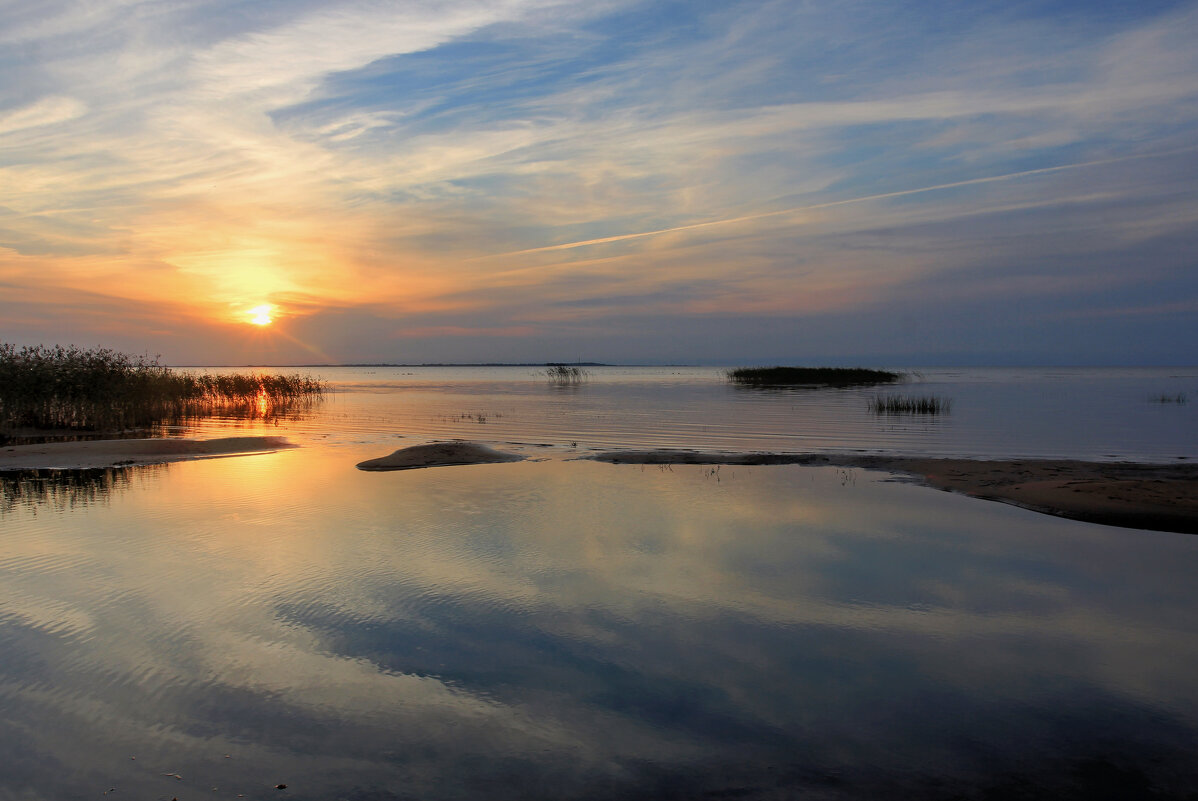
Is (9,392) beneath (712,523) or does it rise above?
above

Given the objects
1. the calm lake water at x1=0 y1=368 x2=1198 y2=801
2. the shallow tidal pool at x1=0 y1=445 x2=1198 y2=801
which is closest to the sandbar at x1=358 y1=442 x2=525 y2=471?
the calm lake water at x1=0 y1=368 x2=1198 y2=801

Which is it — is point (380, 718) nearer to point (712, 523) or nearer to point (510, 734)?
point (510, 734)

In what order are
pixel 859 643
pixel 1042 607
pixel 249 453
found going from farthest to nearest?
pixel 249 453 → pixel 1042 607 → pixel 859 643

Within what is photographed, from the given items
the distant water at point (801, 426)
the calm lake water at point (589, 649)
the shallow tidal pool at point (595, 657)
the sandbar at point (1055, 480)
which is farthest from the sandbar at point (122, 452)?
the sandbar at point (1055, 480)

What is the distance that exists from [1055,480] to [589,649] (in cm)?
1501

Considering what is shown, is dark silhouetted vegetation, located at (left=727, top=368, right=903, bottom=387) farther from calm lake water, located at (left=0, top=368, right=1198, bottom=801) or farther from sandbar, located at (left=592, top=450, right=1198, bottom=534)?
calm lake water, located at (left=0, top=368, right=1198, bottom=801)

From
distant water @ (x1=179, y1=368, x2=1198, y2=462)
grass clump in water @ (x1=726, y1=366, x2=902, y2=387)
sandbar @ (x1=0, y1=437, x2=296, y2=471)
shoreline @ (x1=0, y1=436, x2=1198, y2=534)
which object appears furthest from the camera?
grass clump in water @ (x1=726, y1=366, x2=902, y2=387)

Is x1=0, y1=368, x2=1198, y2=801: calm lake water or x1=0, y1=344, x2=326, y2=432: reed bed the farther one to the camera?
x1=0, y1=344, x2=326, y2=432: reed bed

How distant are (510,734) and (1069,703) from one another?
4.86m

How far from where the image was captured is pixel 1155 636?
810 centimetres

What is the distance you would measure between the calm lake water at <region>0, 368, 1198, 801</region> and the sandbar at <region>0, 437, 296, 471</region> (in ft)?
21.5

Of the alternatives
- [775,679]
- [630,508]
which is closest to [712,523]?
[630,508]

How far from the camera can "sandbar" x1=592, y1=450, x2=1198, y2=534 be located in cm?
1431

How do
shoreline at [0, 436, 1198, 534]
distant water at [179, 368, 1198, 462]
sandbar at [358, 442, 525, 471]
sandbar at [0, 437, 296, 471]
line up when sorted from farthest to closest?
distant water at [179, 368, 1198, 462] → sandbar at [0, 437, 296, 471] → sandbar at [358, 442, 525, 471] → shoreline at [0, 436, 1198, 534]
